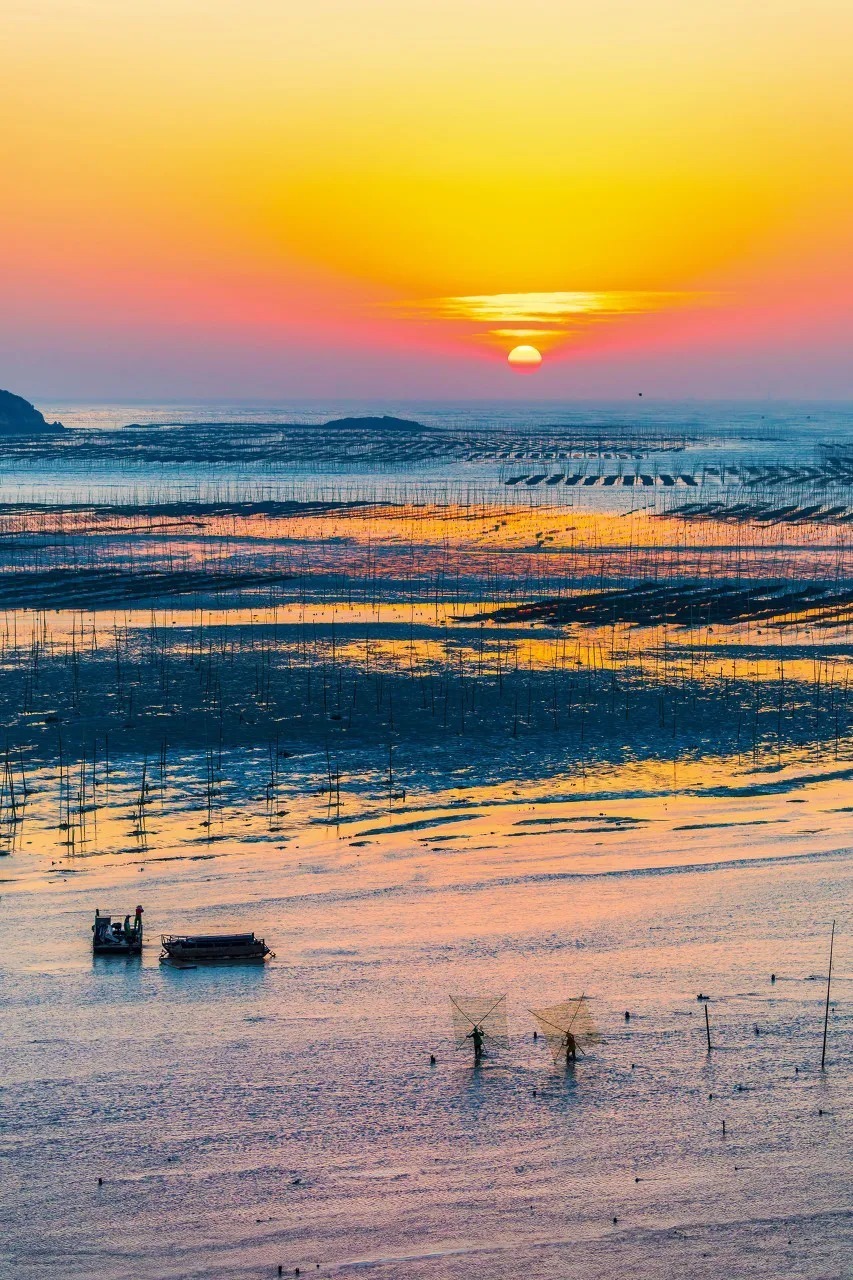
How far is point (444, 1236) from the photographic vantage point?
19891mm

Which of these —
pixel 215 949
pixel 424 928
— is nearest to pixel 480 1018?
pixel 424 928

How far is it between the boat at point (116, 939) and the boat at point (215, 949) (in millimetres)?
552

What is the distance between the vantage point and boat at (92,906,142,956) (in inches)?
1128

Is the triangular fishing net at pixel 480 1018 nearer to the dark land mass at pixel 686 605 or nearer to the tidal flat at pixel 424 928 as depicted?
the tidal flat at pixel 424 928

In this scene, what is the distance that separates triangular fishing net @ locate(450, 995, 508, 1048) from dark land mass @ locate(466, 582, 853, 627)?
127 feet

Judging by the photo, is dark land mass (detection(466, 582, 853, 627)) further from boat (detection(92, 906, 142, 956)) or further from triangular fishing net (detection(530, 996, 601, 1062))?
triangular fishing net (detection(530, 996, 601, 1062))

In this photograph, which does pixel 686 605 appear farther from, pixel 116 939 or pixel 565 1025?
pixel 565 1025

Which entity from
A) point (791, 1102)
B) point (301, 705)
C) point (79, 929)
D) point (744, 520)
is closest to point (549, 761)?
point (301, 705)

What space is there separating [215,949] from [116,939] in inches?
82.7

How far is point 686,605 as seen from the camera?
6875 cm

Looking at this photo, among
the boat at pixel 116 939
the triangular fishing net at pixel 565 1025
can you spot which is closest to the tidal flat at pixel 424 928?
the triangular fishing net at pixel 565 1025

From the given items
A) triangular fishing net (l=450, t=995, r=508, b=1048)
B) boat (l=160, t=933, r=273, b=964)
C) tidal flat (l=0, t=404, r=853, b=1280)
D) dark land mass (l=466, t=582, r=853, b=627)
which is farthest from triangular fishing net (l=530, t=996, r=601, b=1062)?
dark land mass (l=466, t=582, r=853, b=627)

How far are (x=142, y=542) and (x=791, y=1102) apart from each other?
7519 cm

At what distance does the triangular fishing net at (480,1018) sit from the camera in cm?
2517
